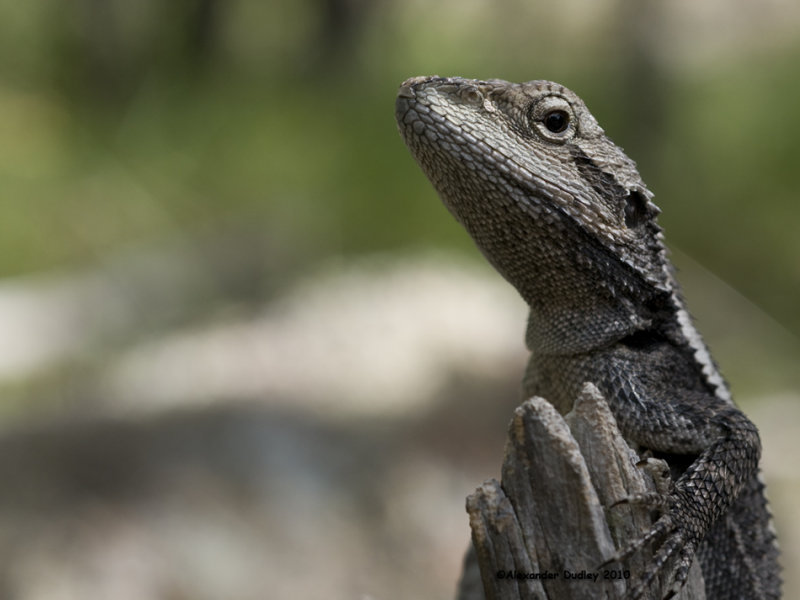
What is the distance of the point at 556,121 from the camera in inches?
110

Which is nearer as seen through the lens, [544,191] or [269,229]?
[544,191]

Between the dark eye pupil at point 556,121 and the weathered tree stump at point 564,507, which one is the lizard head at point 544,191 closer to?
the dark eye pupil at point 556,121

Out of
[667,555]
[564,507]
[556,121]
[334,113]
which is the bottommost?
[667,555]

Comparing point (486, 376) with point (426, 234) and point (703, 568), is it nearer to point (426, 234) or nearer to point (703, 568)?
point (426, 234)

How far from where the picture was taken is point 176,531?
6355 mm

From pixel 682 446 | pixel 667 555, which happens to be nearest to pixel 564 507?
pixel 667 555

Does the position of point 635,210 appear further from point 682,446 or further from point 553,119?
point 682,446

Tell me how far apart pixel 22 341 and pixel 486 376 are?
5.03 m

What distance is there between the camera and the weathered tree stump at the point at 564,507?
7.27 feet

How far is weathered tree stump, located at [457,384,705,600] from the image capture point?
2.21 m

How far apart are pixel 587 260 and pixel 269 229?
8.04 metres

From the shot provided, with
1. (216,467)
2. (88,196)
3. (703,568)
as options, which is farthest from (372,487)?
(88,196)

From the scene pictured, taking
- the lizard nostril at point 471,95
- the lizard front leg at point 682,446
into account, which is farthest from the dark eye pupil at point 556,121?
the lizard front leg at point 682,446

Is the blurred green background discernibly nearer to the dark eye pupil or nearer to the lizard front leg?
the lizard front leg
